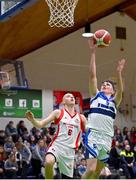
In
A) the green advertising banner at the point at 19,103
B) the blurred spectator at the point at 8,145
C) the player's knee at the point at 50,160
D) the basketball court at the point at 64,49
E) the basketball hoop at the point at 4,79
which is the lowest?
the blurred spectator at the point at 8,145

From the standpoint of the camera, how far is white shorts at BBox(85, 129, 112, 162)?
7379mm

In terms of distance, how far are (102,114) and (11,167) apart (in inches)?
393

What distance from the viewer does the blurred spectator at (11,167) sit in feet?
54.3

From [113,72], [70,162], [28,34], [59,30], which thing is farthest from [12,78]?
[70,162]

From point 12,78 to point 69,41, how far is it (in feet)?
15.1

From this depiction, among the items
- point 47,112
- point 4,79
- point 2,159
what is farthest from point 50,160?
point 47,112

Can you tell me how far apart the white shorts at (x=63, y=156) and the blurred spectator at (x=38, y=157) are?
10044 mm

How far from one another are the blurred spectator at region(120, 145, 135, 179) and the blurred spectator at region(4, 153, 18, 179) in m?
4.72

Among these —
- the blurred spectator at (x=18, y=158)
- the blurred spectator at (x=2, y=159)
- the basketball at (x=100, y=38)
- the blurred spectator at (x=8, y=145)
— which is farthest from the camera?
the blurred spectator at (x=8, y=145)

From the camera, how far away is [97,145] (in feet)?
24.2

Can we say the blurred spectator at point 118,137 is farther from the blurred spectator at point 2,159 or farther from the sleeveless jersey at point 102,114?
the sleeveless jersey at point 102,114

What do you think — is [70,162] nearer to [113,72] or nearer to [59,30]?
[59,30]

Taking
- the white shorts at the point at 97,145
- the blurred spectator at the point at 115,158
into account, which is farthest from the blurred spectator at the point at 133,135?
the white shorts at the point at 97,145

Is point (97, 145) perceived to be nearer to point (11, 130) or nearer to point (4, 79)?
point (11, 130)
